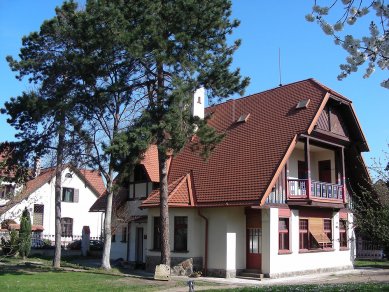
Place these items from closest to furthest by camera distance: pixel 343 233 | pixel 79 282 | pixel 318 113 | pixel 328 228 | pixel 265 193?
pixel 79 282 → pixel 265 193 → pixel 318 113 → pixel 328 228 → pixel 343 233

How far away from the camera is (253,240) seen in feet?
74.1

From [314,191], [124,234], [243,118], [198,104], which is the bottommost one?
[124,234]

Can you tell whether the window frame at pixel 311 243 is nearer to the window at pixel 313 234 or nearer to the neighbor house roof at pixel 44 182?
the window at pixel 313 234

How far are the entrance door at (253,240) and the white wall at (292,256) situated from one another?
410 millimetres

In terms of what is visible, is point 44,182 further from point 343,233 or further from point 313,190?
point 313,190

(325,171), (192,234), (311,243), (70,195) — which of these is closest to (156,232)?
(192,234)

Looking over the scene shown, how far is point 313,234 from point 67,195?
96.3 ft

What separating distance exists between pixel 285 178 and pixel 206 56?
7144 mm

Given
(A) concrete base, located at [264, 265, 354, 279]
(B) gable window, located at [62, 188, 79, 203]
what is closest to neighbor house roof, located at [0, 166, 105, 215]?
(B) gable window, located at [62, 188, 79, 203]

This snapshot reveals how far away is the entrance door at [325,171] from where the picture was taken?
2736 centimetres

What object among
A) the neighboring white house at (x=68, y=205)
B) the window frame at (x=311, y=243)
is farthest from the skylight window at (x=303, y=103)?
the neighboring white house at (x=68, y=205)

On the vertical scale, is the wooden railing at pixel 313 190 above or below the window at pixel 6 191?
above

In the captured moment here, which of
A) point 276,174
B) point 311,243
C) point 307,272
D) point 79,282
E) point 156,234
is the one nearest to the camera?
point 79,282

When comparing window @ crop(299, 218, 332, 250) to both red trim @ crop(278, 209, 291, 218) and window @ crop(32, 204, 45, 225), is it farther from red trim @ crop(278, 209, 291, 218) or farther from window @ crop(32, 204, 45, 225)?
window @ crop(32, 204, 45, 225)
